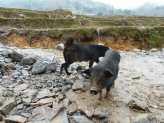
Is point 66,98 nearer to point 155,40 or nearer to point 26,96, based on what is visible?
point 26,96

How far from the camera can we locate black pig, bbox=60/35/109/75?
4.29 m

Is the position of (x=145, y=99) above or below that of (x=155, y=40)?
below

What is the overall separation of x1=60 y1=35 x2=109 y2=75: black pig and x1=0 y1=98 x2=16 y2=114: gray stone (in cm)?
216

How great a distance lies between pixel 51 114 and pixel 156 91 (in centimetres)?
343

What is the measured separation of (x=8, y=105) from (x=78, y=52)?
2835 mm

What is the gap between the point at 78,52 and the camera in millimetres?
4516

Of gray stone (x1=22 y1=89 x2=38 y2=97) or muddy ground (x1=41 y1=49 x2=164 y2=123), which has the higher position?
gray stone (x1=22 y1=89 x2=38 y2=97)

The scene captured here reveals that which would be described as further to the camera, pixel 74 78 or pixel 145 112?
pixel 74 78

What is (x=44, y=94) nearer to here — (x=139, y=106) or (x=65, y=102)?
(x=65, y=102)

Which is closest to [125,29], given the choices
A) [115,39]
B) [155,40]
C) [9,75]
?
[115,39]

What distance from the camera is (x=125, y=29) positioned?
1150 centimetres

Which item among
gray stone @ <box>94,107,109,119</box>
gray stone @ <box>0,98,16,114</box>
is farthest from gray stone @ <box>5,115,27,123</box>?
gray stone @ <box>94,107,109,119</box>

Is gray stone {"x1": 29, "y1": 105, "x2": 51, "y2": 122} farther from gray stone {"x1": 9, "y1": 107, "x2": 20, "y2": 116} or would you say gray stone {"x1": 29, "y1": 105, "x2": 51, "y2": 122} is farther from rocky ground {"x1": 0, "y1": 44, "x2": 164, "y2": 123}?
gray stone {"x1": 9, "y1": 107, "x2": 20, "y2": 116}

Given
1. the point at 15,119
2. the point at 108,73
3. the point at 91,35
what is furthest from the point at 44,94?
the point at 91,35
